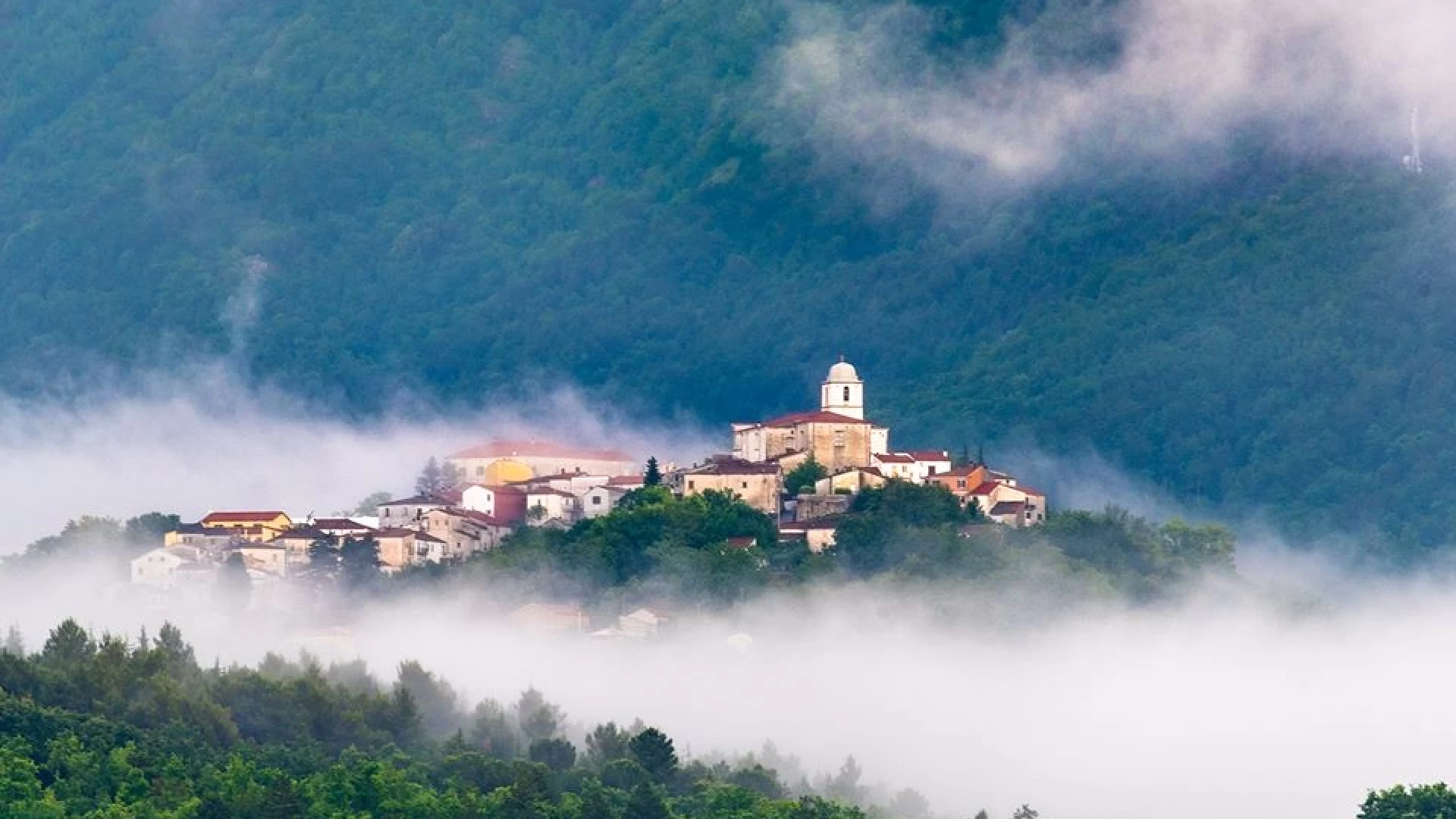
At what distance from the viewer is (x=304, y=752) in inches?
4751

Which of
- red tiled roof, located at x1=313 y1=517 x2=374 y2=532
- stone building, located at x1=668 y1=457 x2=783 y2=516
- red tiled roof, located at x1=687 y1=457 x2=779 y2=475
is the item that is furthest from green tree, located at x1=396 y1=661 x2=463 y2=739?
red tiled roof, located at x1=313 y1=517 x2=374 y2=532

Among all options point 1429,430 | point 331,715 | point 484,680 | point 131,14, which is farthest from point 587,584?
point 131,14

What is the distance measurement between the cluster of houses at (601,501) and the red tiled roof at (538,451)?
114cm

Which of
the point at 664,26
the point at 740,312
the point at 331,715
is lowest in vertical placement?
the point at 331,715

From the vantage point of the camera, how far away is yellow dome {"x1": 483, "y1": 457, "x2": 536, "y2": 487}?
151 meters

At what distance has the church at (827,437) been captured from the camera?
14288 cm

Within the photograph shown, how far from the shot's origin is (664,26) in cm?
18725

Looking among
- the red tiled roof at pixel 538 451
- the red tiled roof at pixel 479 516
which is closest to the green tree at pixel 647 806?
the red tiled roof at pixel 479 516

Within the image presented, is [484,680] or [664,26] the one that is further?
[664,26]

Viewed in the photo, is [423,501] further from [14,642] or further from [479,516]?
[14,642]

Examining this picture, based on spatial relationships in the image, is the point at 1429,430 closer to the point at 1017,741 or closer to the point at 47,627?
the point at 1017,741

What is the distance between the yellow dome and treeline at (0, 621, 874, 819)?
17708mm

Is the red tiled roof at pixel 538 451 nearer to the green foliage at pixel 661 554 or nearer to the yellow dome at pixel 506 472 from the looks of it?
the yellow dome at pixel 506 472

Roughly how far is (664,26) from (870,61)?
23.6 feet
